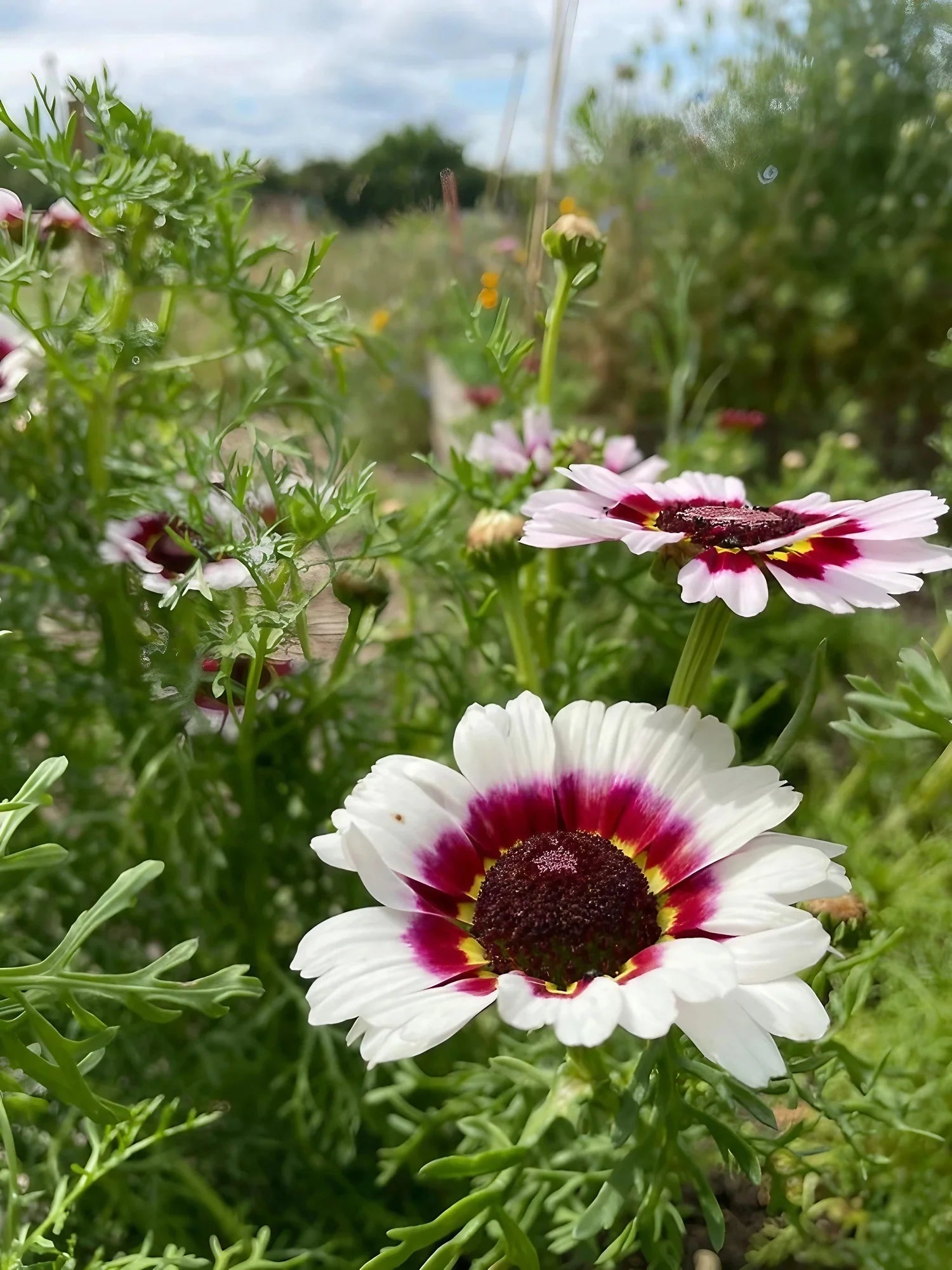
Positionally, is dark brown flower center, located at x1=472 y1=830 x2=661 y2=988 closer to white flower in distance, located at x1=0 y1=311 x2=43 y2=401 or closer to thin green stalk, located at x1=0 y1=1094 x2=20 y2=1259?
thin green stalk, located at x1=0 y1=1094 x2=20 y2=1259

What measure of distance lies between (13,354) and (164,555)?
0.47 feet

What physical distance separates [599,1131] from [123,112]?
49 centimetres

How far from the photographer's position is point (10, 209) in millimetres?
455

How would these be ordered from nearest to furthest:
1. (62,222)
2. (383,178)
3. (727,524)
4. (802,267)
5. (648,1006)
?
(648,1006), (727,524), (62,222), (383,178), (802,267)

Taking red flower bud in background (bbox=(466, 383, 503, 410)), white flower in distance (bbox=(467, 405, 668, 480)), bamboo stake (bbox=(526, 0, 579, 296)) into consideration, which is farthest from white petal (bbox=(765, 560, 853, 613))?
red flower bud in background (bbox=(466, 383, 503, 410))

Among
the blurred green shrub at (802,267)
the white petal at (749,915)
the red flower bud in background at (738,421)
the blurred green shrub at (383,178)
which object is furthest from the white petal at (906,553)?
the blurred green shrub at (802,267)

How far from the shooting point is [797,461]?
1061 mm

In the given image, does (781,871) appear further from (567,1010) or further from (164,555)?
(164,555)

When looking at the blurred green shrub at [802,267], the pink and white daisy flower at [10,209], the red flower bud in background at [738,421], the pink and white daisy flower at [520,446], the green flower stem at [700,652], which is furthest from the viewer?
the blurred green shrub at [802,267]

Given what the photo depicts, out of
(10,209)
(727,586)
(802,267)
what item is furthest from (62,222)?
(802,267)

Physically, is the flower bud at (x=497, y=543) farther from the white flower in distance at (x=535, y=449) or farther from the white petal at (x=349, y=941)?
the white petal at (x=349, y=941)

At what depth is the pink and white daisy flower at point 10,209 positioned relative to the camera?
0.44 m

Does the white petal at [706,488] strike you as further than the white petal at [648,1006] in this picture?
Yes

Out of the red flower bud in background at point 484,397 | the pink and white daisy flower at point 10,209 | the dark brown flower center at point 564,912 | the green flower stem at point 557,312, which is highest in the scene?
the pink and white daisy flower at point 10,209
